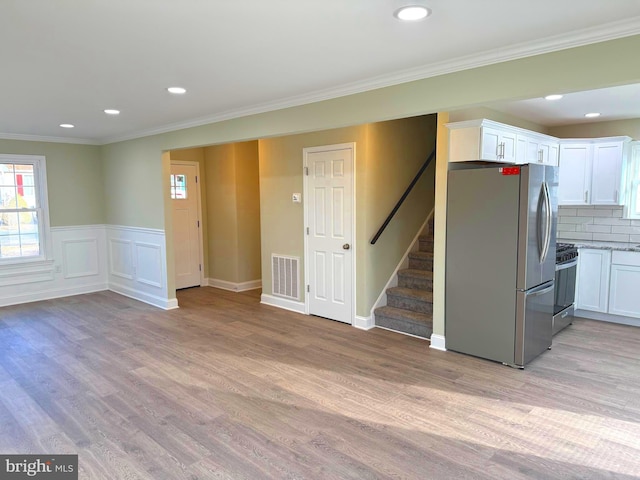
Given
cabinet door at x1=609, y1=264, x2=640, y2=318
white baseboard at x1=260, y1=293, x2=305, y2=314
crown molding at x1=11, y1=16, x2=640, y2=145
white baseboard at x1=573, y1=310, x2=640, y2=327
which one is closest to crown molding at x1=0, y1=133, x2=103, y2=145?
crown molding at x1=11, y1=16, x2=640, y2=145

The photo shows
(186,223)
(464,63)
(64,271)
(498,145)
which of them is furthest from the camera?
(186,223)

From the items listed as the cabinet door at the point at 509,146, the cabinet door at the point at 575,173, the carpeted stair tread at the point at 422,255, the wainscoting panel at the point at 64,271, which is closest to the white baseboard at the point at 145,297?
A: the wainscoting panel at the point at 64,271

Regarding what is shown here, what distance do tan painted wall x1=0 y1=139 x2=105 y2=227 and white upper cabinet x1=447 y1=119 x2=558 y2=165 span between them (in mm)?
5728

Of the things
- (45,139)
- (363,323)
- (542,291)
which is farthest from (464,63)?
(45,139)

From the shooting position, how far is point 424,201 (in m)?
5.68

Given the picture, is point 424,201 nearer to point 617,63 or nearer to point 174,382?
point 617,63

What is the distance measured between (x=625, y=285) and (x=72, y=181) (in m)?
7.74

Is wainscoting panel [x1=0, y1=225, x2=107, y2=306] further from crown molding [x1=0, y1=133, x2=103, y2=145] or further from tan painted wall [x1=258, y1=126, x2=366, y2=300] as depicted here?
tan painted wall [x1=258, y1=126, x2=366, y2=300]

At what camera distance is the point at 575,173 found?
A: 548 cm

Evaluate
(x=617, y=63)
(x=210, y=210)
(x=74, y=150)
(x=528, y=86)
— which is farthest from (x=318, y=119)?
(x=74, y=150)

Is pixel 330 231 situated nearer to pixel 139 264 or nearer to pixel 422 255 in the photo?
pixel 422 255

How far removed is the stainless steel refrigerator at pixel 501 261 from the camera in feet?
12.1

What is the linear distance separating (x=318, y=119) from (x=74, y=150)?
484 cm

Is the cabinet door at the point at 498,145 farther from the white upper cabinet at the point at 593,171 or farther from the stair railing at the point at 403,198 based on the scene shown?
the white upper cabinet at the point at 593,171
